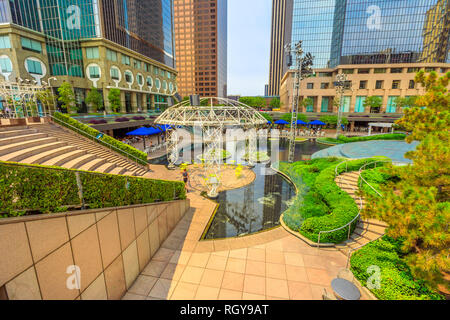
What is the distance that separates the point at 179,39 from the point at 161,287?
141m

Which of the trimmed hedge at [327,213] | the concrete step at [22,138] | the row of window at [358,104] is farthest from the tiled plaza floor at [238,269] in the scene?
the row of window at [358,104]

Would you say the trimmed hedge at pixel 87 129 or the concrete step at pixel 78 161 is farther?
the trimmed hedge at pixel 87 129

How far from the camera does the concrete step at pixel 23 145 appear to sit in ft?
34.2

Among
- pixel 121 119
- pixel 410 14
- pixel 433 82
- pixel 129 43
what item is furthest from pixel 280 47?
pixel 433 82

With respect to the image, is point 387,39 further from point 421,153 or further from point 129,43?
point 421,153

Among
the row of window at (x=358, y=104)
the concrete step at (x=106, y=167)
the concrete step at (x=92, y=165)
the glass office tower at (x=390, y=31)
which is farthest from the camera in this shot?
the row of window at (x=358, y=104)

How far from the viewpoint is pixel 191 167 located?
70.0ft

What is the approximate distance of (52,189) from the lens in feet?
15.7

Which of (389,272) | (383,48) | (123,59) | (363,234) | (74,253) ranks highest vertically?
(383,48)

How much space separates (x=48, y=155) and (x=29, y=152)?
2.64 ft

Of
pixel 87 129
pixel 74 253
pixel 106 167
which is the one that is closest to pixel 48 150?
pixel 106 167

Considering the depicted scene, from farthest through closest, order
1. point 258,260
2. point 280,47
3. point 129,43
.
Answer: point 280,47 → point 129,43 → point 258,260

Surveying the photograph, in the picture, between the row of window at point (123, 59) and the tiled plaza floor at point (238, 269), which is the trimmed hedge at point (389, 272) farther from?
the row of window at point (123, 59)

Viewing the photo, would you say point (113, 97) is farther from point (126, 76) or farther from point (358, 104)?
point (358, 104)
